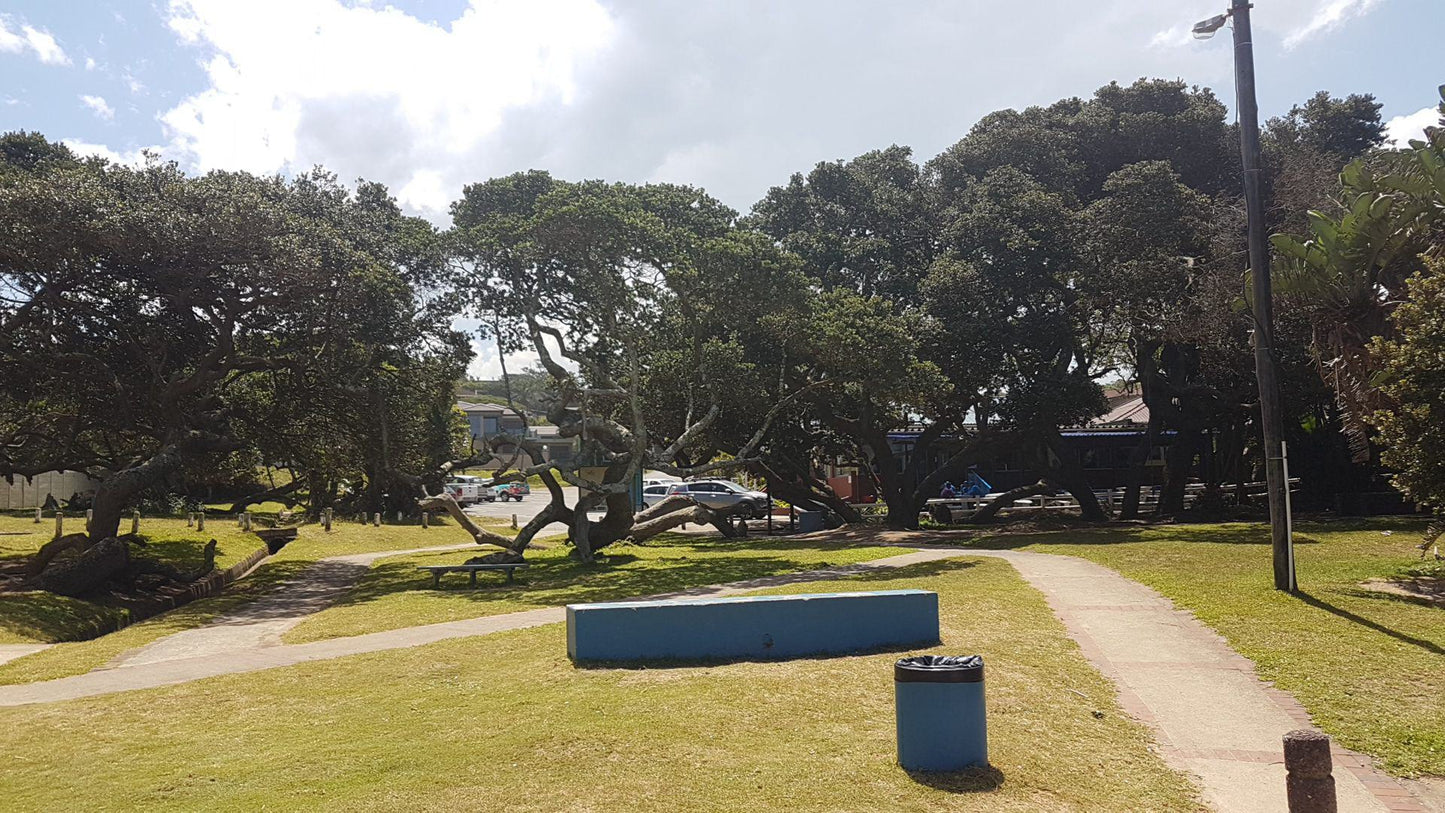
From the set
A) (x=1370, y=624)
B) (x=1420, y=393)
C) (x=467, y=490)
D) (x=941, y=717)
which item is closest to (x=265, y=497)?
(x=467, y=490)

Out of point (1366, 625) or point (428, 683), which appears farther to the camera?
point (1366, 625)

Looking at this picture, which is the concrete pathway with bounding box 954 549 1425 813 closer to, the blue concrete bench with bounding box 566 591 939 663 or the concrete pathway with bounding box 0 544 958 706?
the blue concrete bench with bounding box 566 591 939 663

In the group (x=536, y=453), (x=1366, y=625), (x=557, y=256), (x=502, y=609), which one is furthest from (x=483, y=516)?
(x=1366, y=625)

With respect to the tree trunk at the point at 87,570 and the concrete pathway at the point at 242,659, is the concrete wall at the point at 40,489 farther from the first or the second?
the concrete pathway at the point at 242,659

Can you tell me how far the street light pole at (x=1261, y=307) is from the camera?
1385 centimetres

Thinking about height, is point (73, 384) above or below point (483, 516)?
above

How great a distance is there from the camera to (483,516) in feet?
148

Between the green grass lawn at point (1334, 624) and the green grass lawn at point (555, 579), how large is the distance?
6.08m

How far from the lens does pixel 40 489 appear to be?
38.7 m

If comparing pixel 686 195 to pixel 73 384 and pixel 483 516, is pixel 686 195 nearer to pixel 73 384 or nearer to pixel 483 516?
pixel 73 384

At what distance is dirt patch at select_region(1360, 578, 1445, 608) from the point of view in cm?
1330

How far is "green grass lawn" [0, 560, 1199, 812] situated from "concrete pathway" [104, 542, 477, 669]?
3181 millimetres

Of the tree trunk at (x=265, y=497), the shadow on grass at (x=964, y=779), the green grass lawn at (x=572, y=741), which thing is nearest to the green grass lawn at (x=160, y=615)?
the tree trunk at (x=265, y=497)

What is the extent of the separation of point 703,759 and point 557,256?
1647cm
